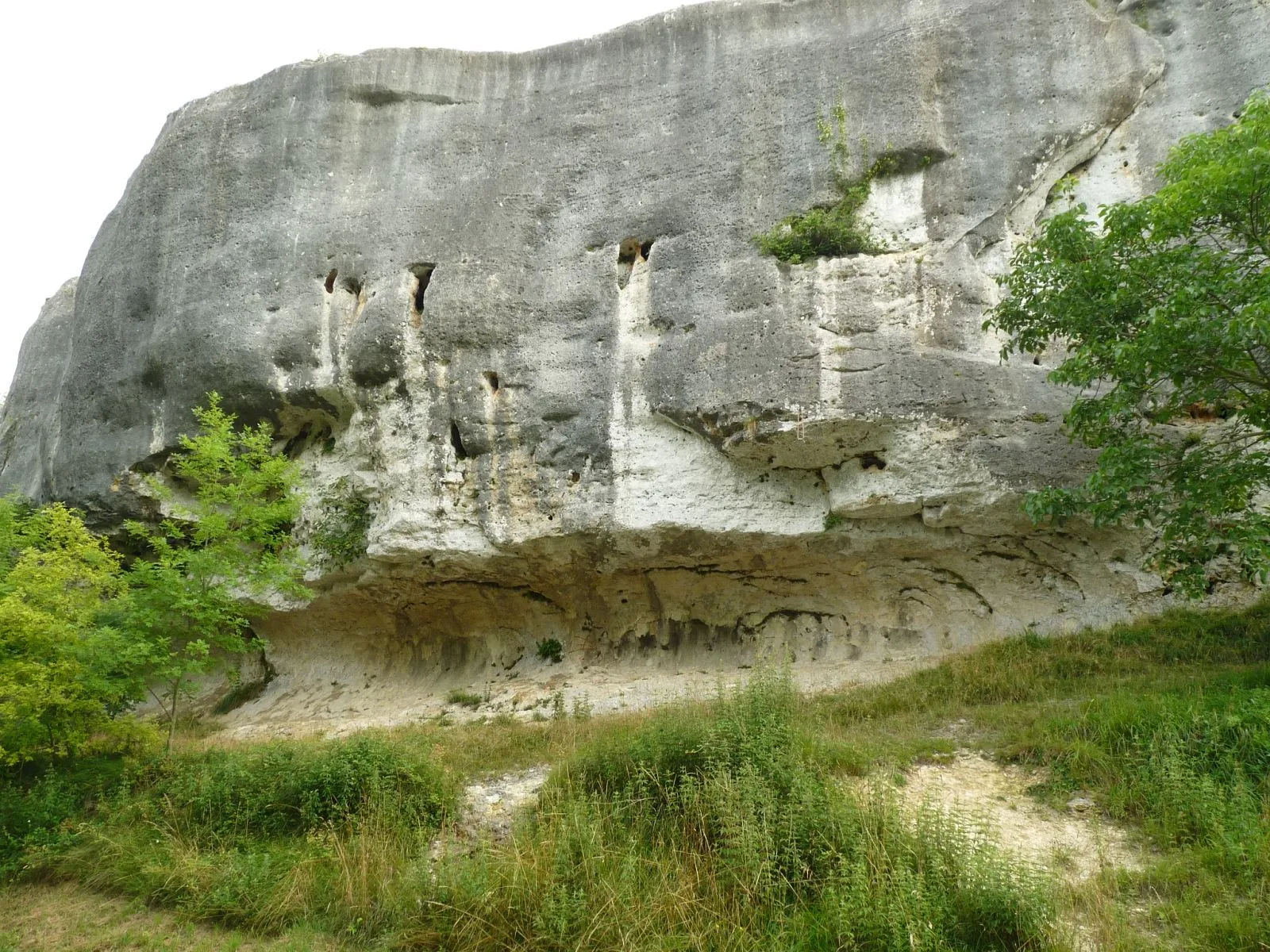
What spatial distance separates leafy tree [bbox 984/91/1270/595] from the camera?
794 centimetres

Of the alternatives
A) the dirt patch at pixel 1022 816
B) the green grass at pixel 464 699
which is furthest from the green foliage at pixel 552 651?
the dirt patch at pixel 1022 816

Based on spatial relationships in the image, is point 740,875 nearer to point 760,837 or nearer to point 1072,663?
point 760,837

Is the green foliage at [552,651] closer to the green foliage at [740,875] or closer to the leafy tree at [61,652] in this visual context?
the leafy tree at [61,652]

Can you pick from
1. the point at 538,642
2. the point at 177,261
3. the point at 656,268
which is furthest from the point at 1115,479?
the point at 177,261

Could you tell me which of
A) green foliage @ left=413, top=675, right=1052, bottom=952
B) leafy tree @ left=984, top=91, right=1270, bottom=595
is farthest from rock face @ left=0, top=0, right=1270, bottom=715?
green foliage @ left=413, top=675, right=1052, bottom=952

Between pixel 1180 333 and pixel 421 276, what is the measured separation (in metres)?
9.89

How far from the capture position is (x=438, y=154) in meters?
14.2

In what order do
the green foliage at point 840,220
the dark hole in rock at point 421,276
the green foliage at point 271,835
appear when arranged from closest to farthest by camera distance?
the green foliage at point 271,835 < the green foliage at point 840,220 < the dark hole in rock at point 421,276

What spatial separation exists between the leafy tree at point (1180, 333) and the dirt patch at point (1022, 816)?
276cm

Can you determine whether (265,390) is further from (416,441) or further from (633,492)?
(633,492)

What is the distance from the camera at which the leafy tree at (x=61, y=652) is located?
7855mm

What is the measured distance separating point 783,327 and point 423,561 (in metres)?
5.98

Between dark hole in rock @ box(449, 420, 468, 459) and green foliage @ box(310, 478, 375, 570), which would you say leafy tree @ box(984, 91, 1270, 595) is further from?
→ green foliage @ box(310, 478, 375, 570)

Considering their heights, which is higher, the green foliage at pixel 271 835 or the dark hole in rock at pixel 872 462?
the dark hole in rock at pixel 872 462
